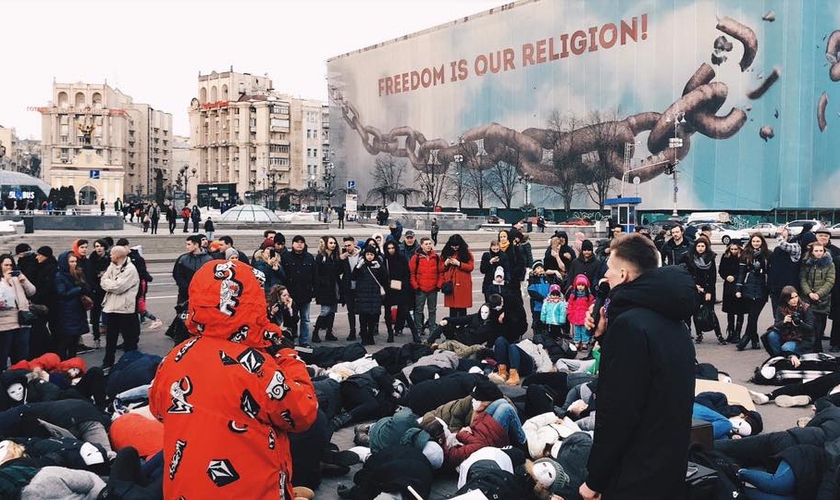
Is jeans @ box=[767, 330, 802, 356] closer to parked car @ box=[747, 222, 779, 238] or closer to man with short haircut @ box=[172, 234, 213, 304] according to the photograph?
man with short haircut @ box=[172, 234, 213, 304]

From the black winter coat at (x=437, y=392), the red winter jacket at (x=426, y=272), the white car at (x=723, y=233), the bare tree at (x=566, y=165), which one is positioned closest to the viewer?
the black winter coat at (x=437, y=392)

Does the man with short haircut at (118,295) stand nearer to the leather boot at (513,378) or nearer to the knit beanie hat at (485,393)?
the leather boot at (513,378)

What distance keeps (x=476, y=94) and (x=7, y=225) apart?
51.1 metres

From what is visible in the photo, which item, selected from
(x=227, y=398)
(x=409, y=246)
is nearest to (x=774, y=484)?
(x=227, y=398)

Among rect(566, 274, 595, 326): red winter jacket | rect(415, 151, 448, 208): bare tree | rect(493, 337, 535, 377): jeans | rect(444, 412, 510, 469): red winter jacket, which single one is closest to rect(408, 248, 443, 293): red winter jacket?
rect(566, 274, 595, 326): red winter jacket

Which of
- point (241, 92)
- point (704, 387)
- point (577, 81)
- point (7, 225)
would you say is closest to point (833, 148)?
point (577, 81)

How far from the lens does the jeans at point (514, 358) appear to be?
31.2 ft

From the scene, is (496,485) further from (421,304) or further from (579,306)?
(421,304)

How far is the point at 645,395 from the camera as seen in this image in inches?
124

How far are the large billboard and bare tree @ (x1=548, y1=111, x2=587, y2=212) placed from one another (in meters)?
0.13

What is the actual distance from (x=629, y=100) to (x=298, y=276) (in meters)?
56.1

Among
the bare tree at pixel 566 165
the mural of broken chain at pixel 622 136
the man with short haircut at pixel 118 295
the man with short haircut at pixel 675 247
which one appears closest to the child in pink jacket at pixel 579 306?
the man with short haircut at pixel 675 247

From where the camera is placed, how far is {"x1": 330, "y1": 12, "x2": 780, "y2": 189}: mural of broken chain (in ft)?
189

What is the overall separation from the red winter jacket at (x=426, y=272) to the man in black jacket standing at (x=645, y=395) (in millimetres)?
9703
